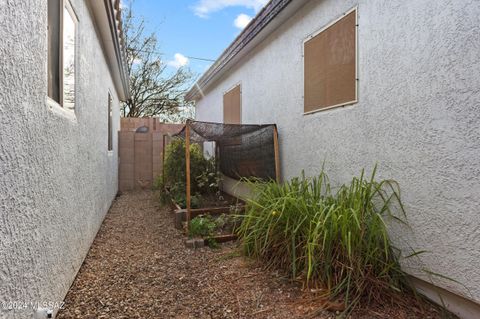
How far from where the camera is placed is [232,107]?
25.1ft

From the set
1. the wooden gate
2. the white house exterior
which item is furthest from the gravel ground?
the wooden gate

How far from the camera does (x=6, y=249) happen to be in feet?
5.10

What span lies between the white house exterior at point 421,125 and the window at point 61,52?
2.95 metres

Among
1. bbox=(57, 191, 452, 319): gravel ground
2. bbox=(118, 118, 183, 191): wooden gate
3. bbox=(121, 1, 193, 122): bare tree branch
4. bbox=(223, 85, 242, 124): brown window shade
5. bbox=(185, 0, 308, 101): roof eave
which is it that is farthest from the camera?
bbox=(121, 1, 193, 122): bare tree branch

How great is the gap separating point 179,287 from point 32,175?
1.85 m

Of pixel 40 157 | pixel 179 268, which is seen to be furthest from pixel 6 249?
pixel 179 268

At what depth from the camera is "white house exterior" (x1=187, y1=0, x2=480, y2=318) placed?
2229mm

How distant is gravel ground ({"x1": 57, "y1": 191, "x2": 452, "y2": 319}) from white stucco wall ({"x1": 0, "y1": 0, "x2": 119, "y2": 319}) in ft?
1.00

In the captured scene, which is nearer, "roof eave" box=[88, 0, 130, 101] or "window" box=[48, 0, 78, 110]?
"window" box=[48, 0, 78, 110]

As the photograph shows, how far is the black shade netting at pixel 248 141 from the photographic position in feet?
16.9

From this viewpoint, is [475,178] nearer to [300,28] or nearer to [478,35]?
[478,35]

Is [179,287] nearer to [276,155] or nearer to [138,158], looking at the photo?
[276,155]

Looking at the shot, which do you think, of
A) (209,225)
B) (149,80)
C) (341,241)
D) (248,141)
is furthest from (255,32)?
(149,80)

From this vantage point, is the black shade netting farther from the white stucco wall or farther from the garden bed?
the white stucco wall
